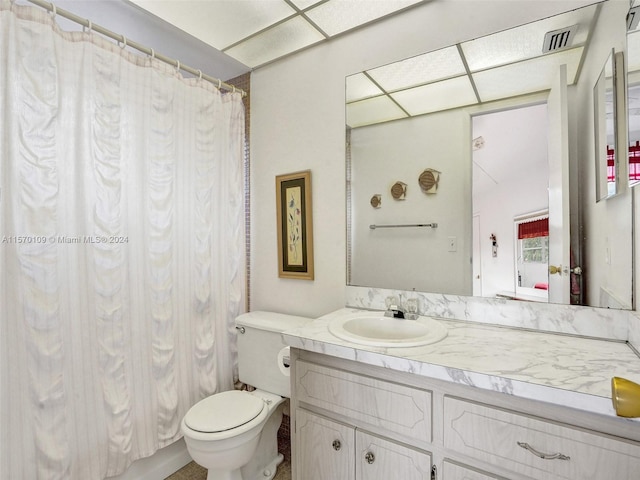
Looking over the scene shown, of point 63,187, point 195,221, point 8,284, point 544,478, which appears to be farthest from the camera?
point 195,221

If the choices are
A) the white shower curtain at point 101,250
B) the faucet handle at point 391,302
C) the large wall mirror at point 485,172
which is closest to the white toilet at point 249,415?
the white shower curtain at point 101,250

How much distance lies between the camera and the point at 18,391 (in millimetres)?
1259

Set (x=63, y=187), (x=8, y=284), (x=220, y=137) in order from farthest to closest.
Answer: (x=220, y=137), (x=63, y=187), (x=8, y=284)

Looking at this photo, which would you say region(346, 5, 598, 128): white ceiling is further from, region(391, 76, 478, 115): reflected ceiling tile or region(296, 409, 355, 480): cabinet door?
region(296, 409, 355, 480): cabinet door

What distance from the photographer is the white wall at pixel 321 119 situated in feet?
4.93

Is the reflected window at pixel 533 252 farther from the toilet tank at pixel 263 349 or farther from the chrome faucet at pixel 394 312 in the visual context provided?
the toilet tank at pixel 263 349

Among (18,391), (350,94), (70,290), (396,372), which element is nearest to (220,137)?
(350,94)

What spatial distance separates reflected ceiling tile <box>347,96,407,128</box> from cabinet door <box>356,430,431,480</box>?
1471 millimetres

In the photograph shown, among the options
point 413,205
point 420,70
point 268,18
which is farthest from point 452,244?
point 268,18

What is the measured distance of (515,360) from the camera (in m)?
1.02

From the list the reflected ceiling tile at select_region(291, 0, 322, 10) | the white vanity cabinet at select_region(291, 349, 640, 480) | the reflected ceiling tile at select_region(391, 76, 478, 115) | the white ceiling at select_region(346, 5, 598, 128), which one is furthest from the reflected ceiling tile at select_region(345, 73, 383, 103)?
the white vanity cabinet at select_region(291, 349, 640, 480)

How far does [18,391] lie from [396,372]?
144 centimetres

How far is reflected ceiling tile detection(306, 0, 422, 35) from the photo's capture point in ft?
5.19

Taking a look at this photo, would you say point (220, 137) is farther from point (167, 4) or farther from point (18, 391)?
point (18, 391)
